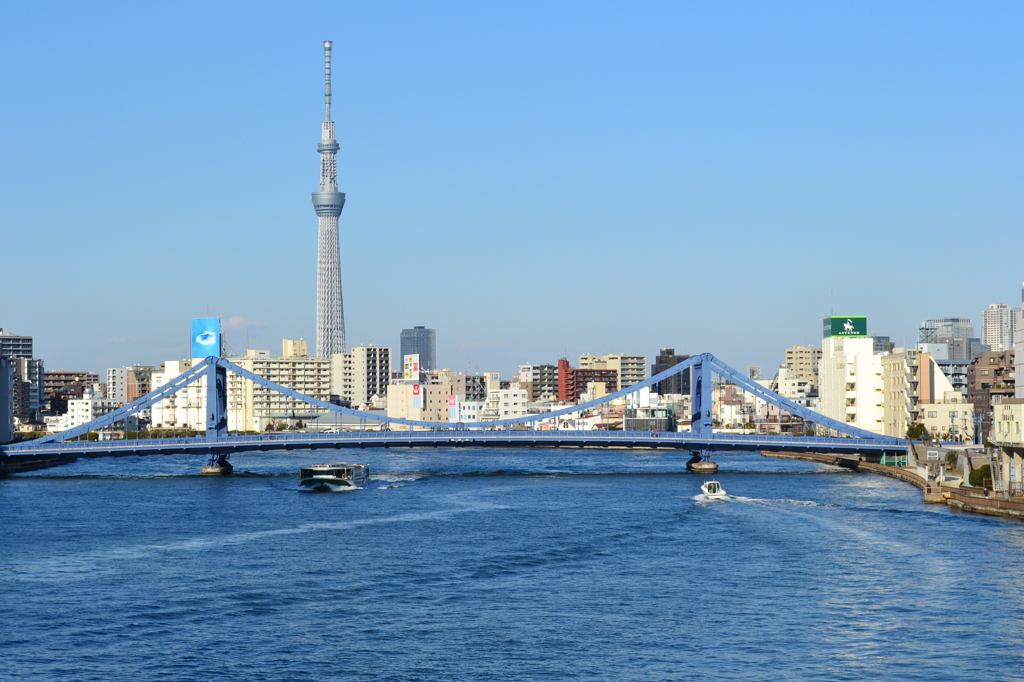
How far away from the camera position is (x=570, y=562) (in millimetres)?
44250

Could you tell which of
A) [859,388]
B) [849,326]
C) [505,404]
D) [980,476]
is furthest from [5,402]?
[980,476]

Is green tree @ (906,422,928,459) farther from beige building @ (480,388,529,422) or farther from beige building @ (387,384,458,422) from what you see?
beige building @ (387,384,458,422)

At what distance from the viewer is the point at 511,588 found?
39.2 meters

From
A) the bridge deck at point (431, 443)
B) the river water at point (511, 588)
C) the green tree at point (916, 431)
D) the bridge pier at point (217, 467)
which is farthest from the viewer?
the green tree at point (916, 431)

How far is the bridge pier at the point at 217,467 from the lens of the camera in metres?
88.9

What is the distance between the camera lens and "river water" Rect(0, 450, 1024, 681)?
30.1 m

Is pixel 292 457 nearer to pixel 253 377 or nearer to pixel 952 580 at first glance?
pixel 253 377

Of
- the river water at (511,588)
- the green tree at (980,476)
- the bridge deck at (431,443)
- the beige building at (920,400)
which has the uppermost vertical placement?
the beige building at (920,400)

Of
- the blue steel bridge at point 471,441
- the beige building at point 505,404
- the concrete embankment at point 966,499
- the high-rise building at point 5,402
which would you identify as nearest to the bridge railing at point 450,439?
the blue steel bridge at point 471,441

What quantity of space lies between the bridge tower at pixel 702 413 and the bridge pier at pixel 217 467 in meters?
29.2

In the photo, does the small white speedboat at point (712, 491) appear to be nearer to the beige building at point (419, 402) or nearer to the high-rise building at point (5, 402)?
the high-rise building at point (5, 402)

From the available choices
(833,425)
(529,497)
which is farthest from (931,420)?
(529,497)

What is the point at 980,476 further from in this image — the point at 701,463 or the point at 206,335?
the point at 206,335

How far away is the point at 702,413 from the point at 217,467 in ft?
101
